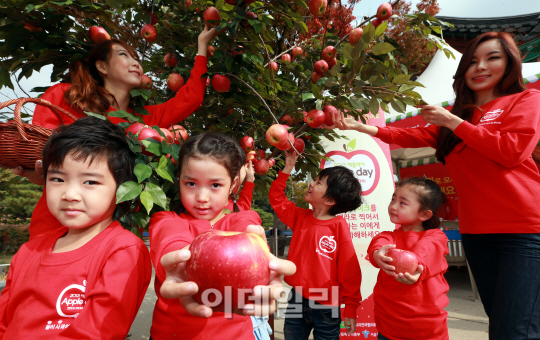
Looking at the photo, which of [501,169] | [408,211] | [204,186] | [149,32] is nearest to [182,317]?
[204,186]

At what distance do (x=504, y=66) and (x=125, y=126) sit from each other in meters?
A: 1.83

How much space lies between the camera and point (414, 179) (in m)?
1.90

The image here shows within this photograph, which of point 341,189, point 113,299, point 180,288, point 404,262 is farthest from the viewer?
point 341,189

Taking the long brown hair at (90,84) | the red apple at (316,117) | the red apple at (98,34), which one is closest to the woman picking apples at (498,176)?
the red apple at (316,117)

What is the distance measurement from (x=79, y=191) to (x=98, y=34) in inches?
46.4

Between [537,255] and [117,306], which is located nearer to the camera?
[117,306]

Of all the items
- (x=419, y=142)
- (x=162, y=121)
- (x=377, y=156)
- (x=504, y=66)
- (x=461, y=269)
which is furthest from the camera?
(x=461, y=269)

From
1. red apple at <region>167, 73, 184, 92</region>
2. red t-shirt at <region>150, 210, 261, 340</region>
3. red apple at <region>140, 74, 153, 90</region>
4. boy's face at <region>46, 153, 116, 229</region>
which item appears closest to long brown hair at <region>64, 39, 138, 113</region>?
red apple at <region>140, 74, 153, 90</region>

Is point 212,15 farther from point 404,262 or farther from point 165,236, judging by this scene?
point 404,262

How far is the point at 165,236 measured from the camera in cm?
97

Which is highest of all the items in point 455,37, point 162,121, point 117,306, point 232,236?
point 455,37

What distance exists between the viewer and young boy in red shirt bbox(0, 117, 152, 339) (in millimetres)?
916

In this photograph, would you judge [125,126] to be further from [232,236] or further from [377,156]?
[377,156]

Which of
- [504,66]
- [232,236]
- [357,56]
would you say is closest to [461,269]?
[504,66]
